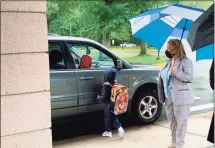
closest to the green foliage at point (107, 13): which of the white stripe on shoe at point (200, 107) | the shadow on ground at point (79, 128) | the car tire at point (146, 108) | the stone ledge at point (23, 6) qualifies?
the white stripe on shoe at point (200, 107)

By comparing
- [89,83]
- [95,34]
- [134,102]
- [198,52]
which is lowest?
[134,102]

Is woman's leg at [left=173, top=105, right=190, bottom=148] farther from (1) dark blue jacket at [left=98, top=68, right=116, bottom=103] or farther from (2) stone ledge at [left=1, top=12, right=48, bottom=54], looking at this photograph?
(2) stone ledge at [left=1, top=12, right=48, bottom=54]

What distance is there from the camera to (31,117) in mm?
3420

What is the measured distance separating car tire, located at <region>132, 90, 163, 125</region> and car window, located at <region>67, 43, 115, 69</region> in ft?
2.97

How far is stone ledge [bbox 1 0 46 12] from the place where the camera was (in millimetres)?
3201

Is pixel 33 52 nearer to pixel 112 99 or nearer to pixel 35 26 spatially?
pixel 35 26

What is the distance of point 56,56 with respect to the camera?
6.26 metres

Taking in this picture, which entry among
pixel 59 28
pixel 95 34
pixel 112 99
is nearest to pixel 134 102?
pixel 112 99

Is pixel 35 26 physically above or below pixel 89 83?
above

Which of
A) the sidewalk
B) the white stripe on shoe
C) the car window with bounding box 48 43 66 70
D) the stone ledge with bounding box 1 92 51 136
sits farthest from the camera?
the white stripe on shoe

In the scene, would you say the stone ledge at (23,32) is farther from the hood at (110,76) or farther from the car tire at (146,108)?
the car tire at (146,108)

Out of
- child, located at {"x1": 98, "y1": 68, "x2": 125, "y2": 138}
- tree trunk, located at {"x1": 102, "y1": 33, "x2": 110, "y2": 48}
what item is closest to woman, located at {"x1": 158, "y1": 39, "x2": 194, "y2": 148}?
child, located at {"x1": 98, "y1": 68, "x2": 125, "y2": 138}

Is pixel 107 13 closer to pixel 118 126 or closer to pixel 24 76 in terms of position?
pixel 118 126

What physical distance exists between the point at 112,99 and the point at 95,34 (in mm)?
14991
